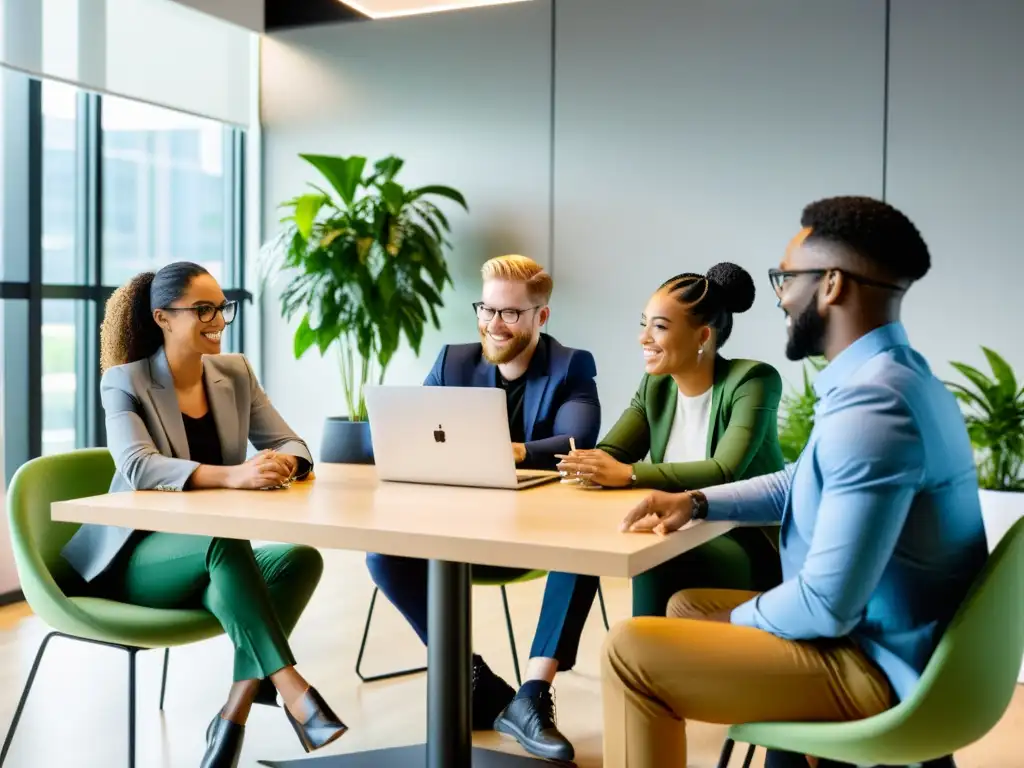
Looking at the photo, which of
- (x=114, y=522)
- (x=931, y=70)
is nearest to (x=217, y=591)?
(x=114, y=522)

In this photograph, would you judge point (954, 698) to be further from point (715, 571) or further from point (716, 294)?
point (716, 294)

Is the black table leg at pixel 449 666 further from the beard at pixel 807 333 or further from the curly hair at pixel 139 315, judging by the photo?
the curly hair at pixel 139 315

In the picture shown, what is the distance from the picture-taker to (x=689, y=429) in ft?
9.80

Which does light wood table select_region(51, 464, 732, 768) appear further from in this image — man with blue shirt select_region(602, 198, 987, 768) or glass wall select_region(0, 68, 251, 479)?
glass wall select_region(0, 68, 251, 479)

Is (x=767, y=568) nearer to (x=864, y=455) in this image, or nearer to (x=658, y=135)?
(x=864, y=455)

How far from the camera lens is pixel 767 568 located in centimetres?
292

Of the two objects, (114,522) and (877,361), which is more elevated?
(877,361)

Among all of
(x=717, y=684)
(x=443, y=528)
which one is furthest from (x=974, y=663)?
(x=443, y=528)

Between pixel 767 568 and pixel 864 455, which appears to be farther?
pixel 767 568

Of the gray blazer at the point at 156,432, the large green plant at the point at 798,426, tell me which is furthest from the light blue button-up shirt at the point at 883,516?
the large green plant at the point at 798,426

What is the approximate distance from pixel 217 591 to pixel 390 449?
507mm

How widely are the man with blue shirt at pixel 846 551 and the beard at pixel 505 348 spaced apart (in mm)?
1327

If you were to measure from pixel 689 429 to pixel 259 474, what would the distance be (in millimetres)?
1102

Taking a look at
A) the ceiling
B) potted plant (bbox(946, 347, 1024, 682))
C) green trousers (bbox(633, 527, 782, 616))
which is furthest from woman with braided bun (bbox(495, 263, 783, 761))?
the ceiling
